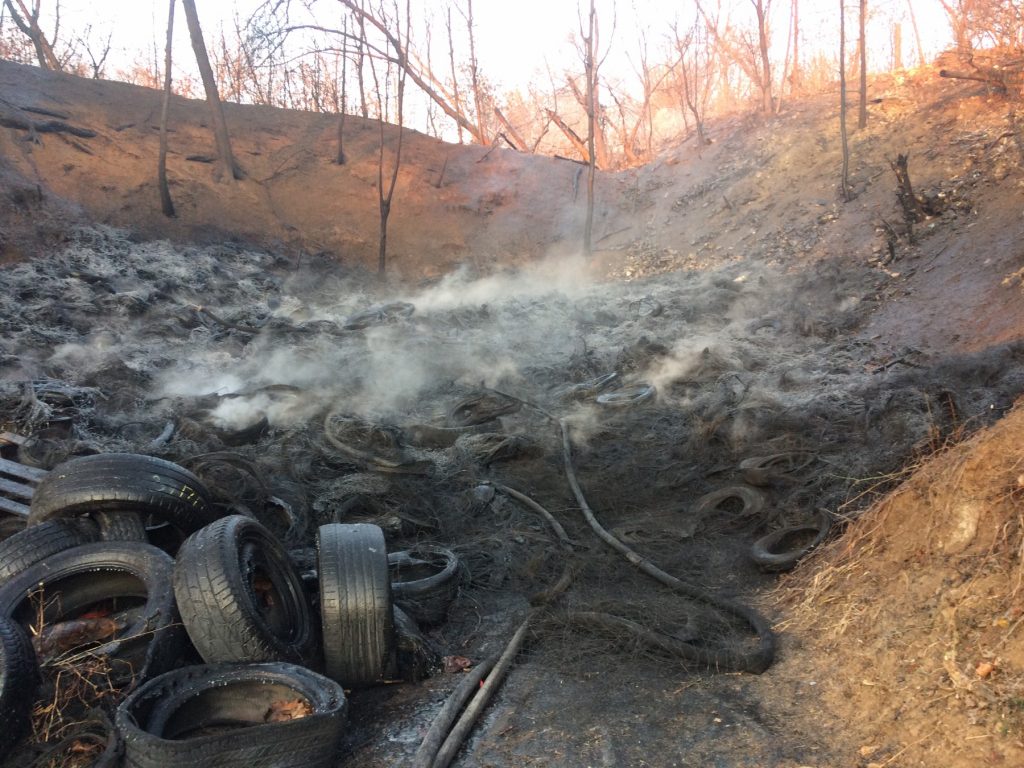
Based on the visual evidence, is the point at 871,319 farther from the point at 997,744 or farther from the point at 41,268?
the point at 41,268

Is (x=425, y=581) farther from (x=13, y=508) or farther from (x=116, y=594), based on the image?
(x=13, y=508)

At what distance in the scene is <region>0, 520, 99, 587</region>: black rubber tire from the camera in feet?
15.3

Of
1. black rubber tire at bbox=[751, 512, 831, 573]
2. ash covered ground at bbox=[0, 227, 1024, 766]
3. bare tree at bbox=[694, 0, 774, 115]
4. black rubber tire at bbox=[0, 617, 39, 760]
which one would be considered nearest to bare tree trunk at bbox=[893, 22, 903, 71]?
bare tree at bbox=[694, 0, 774, 115]

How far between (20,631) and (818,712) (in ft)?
14.1

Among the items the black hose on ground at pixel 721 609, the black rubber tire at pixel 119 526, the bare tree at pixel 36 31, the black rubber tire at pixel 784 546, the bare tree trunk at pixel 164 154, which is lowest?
the black hose on ground at pixel 721 609

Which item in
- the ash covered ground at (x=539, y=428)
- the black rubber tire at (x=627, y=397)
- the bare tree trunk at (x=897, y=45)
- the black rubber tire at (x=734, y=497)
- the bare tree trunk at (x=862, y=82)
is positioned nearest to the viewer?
the ash covered ground at (x=539, y=428)

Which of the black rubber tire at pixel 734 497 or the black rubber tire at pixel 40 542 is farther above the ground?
the black rubber tire at pixel 40 542

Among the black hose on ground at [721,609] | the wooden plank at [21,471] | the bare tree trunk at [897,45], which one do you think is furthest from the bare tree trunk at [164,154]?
the bare tree trunk at [897,45]

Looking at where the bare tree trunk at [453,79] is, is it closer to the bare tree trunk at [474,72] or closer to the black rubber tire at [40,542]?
the bare tree trunk at [474,72]

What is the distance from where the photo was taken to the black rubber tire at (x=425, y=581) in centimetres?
532

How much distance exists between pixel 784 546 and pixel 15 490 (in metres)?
6.60

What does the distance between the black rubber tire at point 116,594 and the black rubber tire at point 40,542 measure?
0.15 m

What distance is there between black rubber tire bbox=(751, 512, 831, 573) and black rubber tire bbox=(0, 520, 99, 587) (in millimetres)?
5023

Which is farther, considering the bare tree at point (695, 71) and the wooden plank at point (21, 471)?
the bare tree at point (695, 71)
